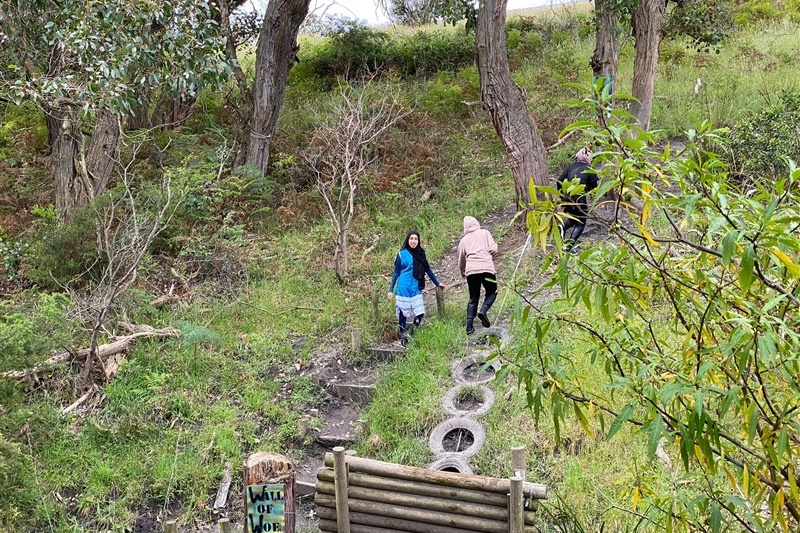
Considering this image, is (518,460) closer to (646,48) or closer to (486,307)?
(486,307)

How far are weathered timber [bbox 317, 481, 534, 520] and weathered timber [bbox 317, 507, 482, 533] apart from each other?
14 centimetres

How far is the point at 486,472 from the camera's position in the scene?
249 inches

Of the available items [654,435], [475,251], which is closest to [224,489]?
[475,251]

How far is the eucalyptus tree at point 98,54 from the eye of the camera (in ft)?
27.0

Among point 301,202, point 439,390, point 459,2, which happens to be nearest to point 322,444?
point 439,390

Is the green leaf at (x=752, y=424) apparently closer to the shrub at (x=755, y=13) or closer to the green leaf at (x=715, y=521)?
the green leaf at (x=715, y=521)

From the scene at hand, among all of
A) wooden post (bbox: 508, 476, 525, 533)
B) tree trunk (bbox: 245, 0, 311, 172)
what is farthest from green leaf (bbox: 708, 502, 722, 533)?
tree trunk (bbox: 245, 0, 311, 172)

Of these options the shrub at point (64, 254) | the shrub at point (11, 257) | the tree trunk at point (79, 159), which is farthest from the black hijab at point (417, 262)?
the shrub at point (11, 257)

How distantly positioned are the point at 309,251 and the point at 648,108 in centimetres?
603

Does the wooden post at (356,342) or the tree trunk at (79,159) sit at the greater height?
the tree trunk at (79,159)

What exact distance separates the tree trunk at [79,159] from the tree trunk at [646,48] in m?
8.49

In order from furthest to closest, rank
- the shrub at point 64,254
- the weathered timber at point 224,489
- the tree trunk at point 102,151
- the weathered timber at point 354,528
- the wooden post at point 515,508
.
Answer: the tree trunk at point 102,151, the shrub at point 64,254, the weathered timber at point 224,489, the weathered timber at point 354,528, the wooden post at point 515,508

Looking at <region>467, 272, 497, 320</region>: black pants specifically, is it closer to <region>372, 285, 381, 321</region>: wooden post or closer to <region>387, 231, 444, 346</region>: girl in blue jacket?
<region>387, 231, 444, 346</region>: girl in blue jacket

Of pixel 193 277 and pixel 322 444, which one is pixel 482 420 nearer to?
pixel 322 444
